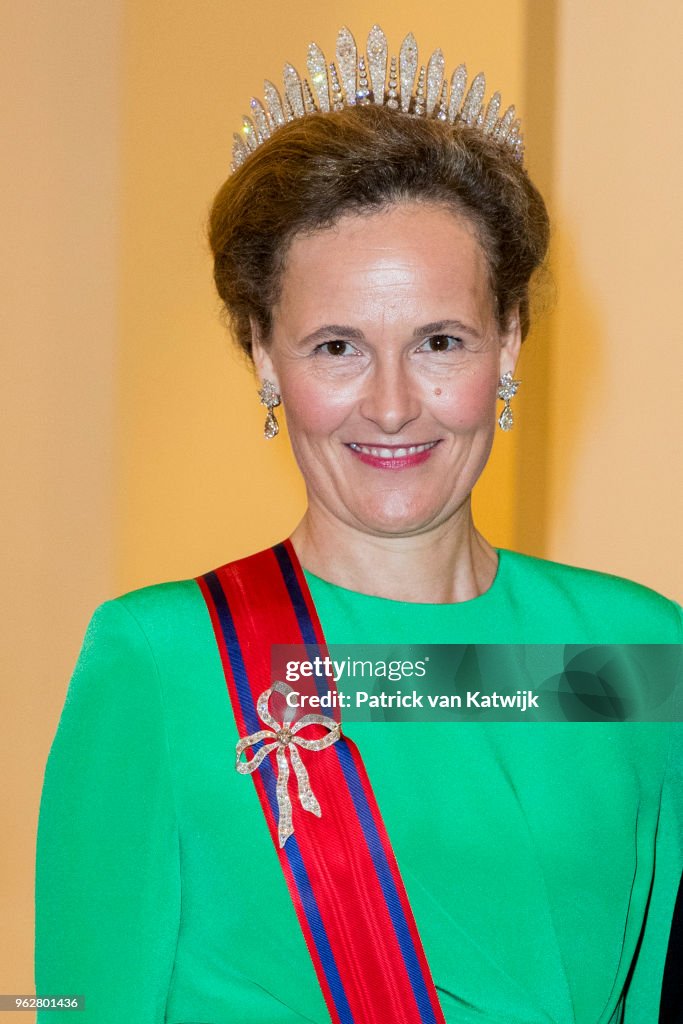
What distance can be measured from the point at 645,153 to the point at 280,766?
5.80ft

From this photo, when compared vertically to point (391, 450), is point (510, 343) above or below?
above

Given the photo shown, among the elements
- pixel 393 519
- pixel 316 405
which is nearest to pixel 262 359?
pixel 316 405

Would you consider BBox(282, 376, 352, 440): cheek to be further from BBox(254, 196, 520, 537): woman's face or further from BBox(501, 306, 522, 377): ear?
BBox(501, 306, 522, 377): ear

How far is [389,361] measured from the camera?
1.46 m

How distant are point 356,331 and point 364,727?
0.41m

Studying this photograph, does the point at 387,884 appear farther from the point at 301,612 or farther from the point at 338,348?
the point at 338,348

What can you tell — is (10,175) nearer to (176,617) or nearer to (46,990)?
(176,617)

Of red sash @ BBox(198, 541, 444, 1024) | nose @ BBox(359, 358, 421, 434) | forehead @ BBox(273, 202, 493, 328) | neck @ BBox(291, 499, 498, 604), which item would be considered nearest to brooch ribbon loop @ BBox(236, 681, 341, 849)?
red sash @ BBox(198, 541, 444, 1024)

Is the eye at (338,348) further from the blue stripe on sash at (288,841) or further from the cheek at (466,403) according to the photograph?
the blue stripe on sash at (288,841)

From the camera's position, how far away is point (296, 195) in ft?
4.94

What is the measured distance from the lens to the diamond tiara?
63.9 inches

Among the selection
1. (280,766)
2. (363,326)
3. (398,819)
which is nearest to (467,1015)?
(398,819)

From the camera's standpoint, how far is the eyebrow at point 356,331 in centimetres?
146

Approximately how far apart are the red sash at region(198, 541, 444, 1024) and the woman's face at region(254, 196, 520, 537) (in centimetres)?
20
